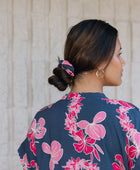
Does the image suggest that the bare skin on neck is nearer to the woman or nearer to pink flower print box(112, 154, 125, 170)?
the woman

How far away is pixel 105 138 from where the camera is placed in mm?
982

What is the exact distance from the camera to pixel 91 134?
1006 millimetres

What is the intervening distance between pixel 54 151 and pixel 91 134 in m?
0.18

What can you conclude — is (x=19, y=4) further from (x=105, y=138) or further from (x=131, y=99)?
(x=105, y=138)

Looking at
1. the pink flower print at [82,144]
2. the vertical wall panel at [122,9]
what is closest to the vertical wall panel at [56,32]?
the vertical wall panel at [122,9]

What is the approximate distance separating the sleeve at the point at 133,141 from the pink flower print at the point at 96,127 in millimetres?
89

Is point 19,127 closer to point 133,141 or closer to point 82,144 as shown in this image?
point 82,144

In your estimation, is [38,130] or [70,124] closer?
[70,124]

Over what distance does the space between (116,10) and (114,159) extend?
4.88 feet

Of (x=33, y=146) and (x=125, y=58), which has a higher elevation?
(x=125, y=58)

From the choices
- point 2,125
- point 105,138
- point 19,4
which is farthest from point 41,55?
point 105,138

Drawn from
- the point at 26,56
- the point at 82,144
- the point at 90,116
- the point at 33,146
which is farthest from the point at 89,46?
the point at 26,56

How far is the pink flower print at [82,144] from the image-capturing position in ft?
3.30

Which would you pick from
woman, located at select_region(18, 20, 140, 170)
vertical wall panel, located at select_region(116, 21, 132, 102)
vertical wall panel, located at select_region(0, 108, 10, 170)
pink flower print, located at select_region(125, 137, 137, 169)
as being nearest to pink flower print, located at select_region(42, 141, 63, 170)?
woman, located at select_region(18, 20, 140, 170)
